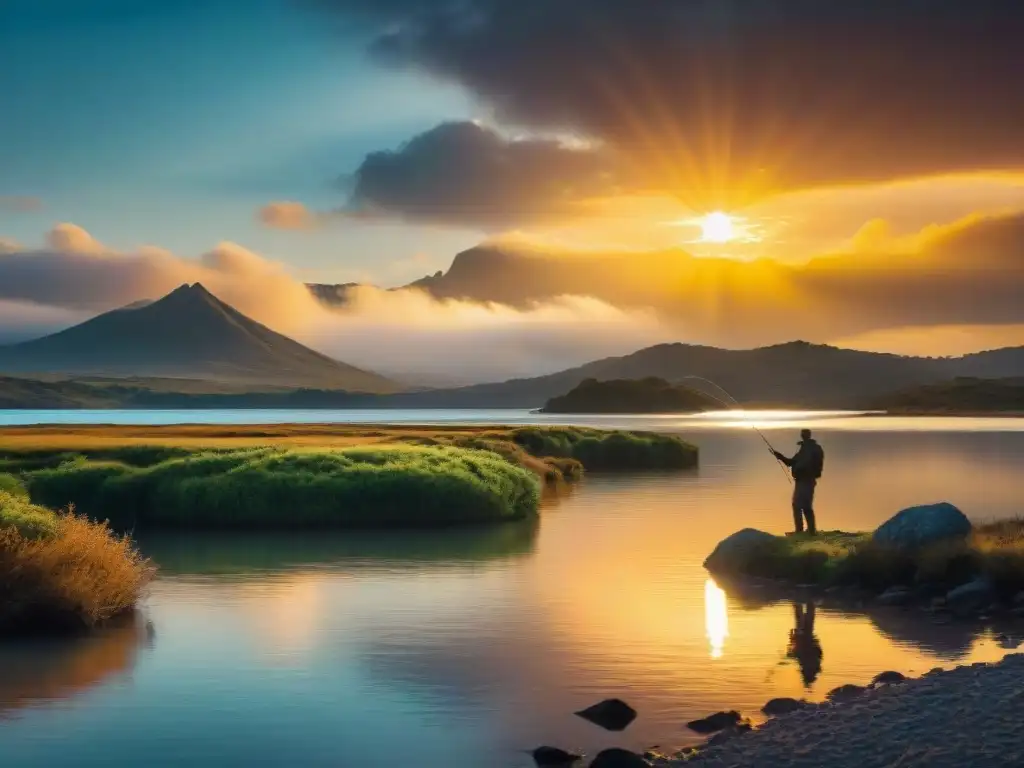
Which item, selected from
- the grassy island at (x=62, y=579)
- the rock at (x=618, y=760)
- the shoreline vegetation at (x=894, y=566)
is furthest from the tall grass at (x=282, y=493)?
the rock at (x=618, y=760)

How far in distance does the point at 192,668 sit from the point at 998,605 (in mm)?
19493

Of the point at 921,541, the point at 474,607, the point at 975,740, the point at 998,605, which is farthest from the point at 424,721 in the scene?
the point at 921,541

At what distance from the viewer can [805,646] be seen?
1102 inches

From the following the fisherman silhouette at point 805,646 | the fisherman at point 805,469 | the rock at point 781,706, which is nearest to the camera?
the rock at point 781,706

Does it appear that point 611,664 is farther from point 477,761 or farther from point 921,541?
point 921,541

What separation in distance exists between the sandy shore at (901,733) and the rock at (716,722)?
2.19ft

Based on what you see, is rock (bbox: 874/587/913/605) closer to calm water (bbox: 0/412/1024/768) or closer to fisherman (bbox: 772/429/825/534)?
calm water (bbox: 0/412/1024/768)

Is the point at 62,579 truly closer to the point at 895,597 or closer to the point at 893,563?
the point at 895,597

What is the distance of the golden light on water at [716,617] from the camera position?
28.3 metres

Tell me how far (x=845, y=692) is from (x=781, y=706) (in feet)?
4.73

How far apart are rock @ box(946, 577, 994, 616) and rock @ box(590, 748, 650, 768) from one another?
1701 centimetres

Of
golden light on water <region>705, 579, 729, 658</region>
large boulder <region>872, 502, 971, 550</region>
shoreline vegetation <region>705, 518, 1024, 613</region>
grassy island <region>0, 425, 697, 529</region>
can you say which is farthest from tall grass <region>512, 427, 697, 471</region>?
golden light on water <region>705, 579, 729, 658</region>

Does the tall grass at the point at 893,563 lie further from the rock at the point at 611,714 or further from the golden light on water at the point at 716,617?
the rock at the point at 611,714

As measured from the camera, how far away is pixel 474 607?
3466 cm
